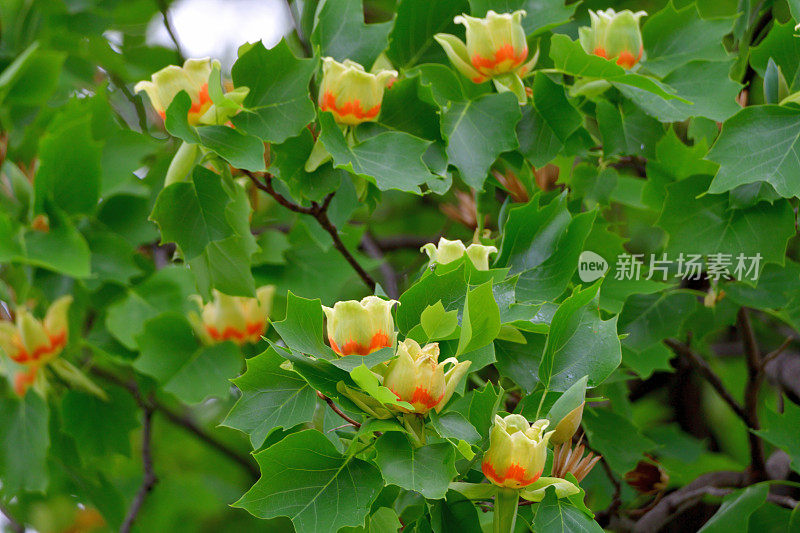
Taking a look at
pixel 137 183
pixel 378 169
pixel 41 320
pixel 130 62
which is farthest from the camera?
pixel 130 62

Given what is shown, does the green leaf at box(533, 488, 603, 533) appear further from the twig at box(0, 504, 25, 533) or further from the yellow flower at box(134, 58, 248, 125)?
the twig at box(0, 504, 25, 533)

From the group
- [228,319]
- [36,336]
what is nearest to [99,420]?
[36,336]

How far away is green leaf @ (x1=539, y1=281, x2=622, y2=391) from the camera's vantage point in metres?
1.02

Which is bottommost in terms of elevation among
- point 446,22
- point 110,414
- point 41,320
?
point 110,414

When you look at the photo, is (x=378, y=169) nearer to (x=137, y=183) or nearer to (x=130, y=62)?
(x=137, y=183)

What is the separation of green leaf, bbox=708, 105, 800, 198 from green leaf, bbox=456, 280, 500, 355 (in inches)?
20.0

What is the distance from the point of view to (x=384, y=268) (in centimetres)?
211

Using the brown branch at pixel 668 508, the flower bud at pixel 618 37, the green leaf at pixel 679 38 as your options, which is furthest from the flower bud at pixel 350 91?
the brown branch at pixel 668 508

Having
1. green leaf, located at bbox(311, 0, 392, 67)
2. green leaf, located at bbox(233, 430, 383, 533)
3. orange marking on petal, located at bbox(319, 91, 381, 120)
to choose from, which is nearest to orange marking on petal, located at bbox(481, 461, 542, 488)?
green leaf, located at bbox(233, 430, 383, 533)

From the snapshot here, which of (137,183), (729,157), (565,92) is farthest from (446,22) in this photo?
(137,183)

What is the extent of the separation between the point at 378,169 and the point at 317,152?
0.37 feet

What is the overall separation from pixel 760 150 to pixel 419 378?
2.28 feet

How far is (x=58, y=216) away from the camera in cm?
169

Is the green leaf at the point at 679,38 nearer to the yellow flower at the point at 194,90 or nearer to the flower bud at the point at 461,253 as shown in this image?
the flower bud at the point at 461,253
